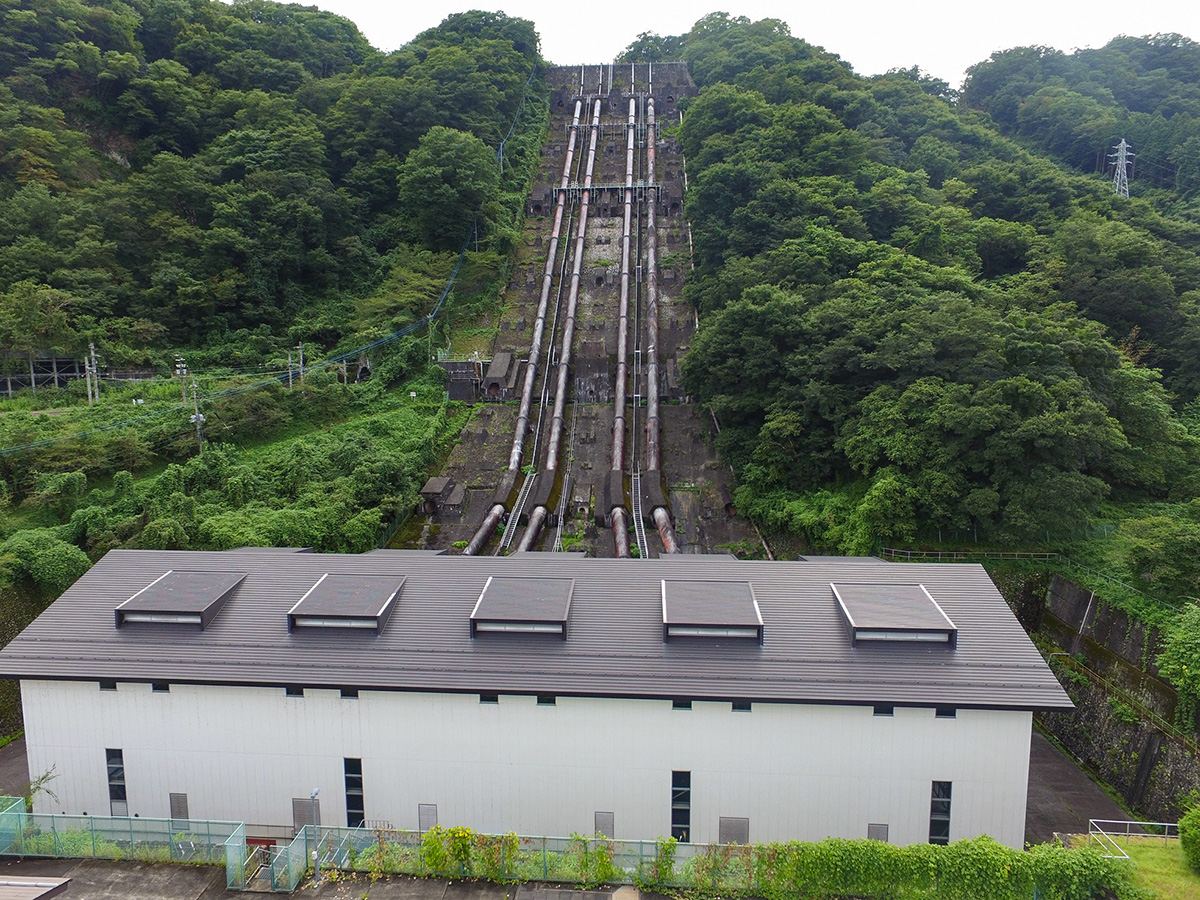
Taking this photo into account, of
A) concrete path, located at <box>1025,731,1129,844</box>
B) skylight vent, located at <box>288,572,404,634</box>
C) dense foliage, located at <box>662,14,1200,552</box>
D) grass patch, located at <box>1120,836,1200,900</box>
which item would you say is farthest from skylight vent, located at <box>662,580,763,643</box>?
dense foliage, located at <box>662,14,1200,552</box>

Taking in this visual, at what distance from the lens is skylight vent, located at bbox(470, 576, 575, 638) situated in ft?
49.8

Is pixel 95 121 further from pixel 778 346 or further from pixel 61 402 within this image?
pixel 778 346

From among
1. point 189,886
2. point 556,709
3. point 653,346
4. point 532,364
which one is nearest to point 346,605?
point 556,709

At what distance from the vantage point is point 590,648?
15078 millimetres

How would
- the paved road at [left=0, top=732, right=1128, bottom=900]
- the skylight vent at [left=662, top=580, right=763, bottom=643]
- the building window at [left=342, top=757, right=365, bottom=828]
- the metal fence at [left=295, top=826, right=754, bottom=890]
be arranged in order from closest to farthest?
the paved road at [left=0, top=732, right=1128, bottom=900] → the metal fence at [left=295, top=826, right=754, bottom=890] → the skylight vent at [left=662, top=580, right=763, bottom=643] → the building window at [left=342, top=757, right=365, bottom=828]

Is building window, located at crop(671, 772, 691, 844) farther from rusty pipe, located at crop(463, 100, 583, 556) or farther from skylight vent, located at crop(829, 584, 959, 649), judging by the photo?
rusty pipe, located at crop(463, 100, 583, 556)

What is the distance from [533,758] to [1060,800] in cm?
1237

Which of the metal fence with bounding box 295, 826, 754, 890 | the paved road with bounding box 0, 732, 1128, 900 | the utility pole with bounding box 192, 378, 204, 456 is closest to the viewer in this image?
the paved road with bounding box 0, 732, 1128, 900

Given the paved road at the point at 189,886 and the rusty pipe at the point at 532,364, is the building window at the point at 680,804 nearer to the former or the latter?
the paved road at the point at 189,886

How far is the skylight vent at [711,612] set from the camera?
49.1 ft

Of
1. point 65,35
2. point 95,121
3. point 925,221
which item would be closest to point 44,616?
point 925,221

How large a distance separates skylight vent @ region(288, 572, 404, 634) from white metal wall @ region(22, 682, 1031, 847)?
1508mm

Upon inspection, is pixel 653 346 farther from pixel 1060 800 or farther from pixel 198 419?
pixel 1060 800

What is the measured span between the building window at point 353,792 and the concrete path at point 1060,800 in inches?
551
